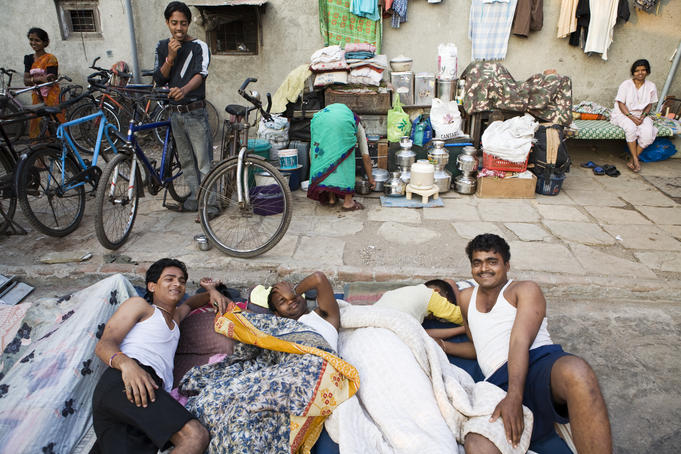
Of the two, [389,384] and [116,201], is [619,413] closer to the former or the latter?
[389,384]

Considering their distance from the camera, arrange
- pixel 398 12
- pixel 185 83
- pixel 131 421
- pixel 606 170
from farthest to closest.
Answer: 1. pixel 398 12
2. pixel 606 170
3. pixel 185 83
4. pixel 131 421

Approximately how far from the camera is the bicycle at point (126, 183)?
3.92 m

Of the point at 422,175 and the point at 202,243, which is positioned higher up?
the point at 422,175

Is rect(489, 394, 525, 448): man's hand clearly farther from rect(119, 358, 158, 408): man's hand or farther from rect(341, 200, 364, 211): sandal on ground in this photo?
rect(341, 200, 364, 211): sandal on ground

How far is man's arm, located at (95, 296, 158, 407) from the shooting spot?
2.01 meters

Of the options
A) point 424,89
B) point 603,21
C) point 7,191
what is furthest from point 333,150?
point 603,21

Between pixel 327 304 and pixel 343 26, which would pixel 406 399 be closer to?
pixel 327 304

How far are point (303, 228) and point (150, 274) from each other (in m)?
2.18

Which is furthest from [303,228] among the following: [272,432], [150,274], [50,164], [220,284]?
[272,432]

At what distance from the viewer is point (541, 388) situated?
1985mm

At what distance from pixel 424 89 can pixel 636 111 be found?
3.32 meters

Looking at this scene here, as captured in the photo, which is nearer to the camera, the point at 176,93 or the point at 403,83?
the point at 176,93

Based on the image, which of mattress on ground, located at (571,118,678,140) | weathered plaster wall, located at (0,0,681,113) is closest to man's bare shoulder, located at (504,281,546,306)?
mattress on ground, located at (571,118,678,140)

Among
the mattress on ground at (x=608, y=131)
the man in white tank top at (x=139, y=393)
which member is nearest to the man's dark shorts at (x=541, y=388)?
the man in white tank top at (x=139, y=393)
